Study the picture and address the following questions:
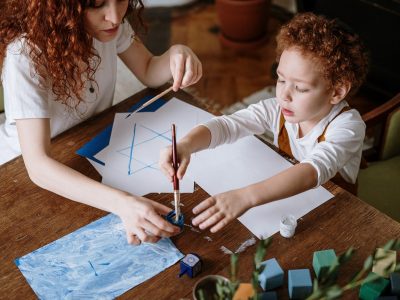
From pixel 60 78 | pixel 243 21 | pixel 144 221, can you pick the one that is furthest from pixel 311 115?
pixel 243 21

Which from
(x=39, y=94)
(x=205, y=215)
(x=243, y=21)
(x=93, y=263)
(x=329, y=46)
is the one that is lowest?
(x=243, y=21)

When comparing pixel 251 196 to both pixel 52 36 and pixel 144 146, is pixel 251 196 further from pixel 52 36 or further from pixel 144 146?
pixel 52 36

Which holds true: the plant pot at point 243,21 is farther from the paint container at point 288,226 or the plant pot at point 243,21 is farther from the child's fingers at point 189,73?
the paint container at point 288,226

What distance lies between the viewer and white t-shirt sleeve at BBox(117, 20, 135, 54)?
1.65m

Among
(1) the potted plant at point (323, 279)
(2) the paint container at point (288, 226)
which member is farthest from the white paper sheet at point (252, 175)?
(1) the potted plant at point (323, 279)

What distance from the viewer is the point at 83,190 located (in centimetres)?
126

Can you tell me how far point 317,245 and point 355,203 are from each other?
17 centimetres

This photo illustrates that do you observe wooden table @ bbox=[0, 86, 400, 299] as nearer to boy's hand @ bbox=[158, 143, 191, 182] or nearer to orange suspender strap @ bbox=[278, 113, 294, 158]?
boy's hand @ bbox=[158, 143, 191, 182]

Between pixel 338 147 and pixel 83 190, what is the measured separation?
664mm

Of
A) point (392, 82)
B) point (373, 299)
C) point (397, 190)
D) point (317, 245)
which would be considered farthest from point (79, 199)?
point (392, 82)

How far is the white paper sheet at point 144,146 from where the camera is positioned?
53.0 inches

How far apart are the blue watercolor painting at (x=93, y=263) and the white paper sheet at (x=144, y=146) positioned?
16 cm

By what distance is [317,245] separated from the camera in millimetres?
1173

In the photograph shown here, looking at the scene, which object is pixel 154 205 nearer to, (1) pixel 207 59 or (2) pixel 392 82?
(2) pixel 392 82
